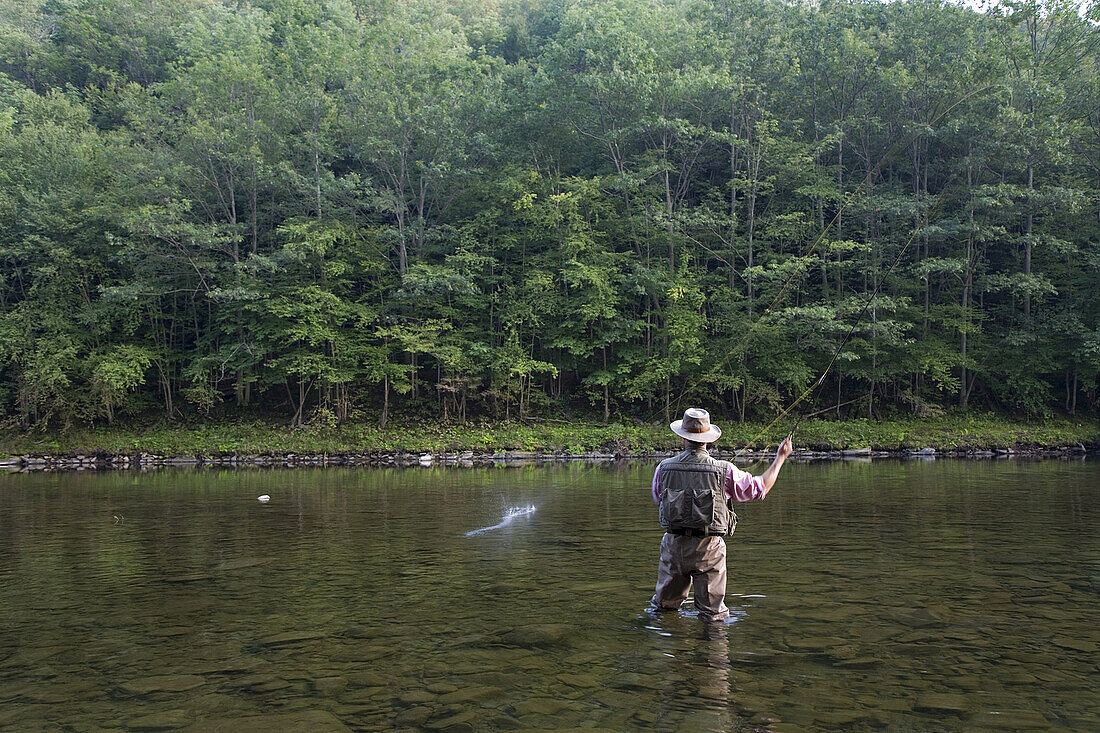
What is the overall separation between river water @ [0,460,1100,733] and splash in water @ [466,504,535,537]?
8cm

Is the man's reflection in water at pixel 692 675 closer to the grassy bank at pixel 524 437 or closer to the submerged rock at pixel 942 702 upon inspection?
the submerged rock at pixel 942 702

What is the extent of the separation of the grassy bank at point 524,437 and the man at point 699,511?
21081 mm

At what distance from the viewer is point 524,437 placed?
94.0 feet

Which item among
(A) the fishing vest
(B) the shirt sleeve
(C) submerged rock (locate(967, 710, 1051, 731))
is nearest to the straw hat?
(A) the fishing vest

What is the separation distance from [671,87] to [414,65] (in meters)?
10.1

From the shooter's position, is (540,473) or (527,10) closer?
(540,473)

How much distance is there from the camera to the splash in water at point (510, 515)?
1170 cm

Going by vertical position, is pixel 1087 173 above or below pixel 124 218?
above

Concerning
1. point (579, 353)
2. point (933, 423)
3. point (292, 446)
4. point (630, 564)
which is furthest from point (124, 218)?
point (933, 423)

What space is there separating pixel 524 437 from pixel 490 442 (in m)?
1.29

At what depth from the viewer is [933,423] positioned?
29281 millimetres

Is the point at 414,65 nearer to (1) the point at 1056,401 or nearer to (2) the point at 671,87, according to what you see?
(2) the point at 671,87

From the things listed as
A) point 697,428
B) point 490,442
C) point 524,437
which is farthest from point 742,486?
point 524,437

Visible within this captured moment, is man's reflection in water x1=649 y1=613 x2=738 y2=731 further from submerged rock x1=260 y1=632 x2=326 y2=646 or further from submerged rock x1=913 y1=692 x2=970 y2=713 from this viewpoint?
submerged rock x1=260 y1=632 x2=326 y2=646
